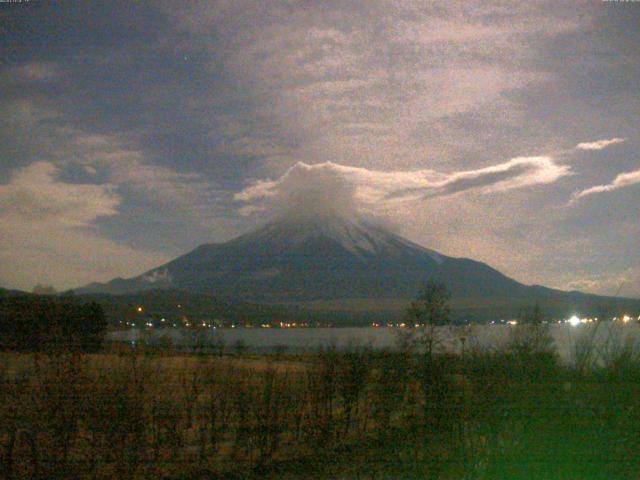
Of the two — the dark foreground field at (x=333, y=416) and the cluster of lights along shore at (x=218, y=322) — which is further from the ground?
the cluster of lights along shore at (x=218, y=322)

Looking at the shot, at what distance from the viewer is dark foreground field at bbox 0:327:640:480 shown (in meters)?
7.10

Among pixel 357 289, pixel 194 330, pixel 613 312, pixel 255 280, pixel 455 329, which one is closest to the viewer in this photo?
pixel 613 312

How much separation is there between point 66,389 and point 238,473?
247 centimetres

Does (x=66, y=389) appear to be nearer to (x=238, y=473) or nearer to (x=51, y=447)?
(x=51, y=447)

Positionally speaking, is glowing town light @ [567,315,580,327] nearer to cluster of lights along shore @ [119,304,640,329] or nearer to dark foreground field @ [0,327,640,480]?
cluster of lights along shore @ [119,304,640,329]

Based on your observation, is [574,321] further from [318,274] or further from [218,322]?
[318,274]

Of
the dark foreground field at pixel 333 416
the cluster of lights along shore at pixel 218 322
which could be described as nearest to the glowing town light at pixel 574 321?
the cluster of lights along shore at pixel 218 322

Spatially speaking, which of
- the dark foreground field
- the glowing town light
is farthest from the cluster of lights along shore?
the dark foreground field

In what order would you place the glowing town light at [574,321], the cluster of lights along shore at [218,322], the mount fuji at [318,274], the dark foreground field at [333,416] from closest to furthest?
the dark foreground field at [333,416]
the glowing town light at [574,321]
the cluster of lights along shore at [218,322]
the mount fuji at [318,274]

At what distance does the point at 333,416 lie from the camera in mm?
10109

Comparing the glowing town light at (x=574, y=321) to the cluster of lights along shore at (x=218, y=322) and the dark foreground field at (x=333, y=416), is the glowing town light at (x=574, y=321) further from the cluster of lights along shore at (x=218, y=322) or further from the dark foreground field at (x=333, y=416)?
the dark foreground field at (x=333, y=416)

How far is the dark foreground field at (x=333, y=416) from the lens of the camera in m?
7.10

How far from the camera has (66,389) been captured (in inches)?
285

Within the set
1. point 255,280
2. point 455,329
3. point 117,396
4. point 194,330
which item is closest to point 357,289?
point 255,280
